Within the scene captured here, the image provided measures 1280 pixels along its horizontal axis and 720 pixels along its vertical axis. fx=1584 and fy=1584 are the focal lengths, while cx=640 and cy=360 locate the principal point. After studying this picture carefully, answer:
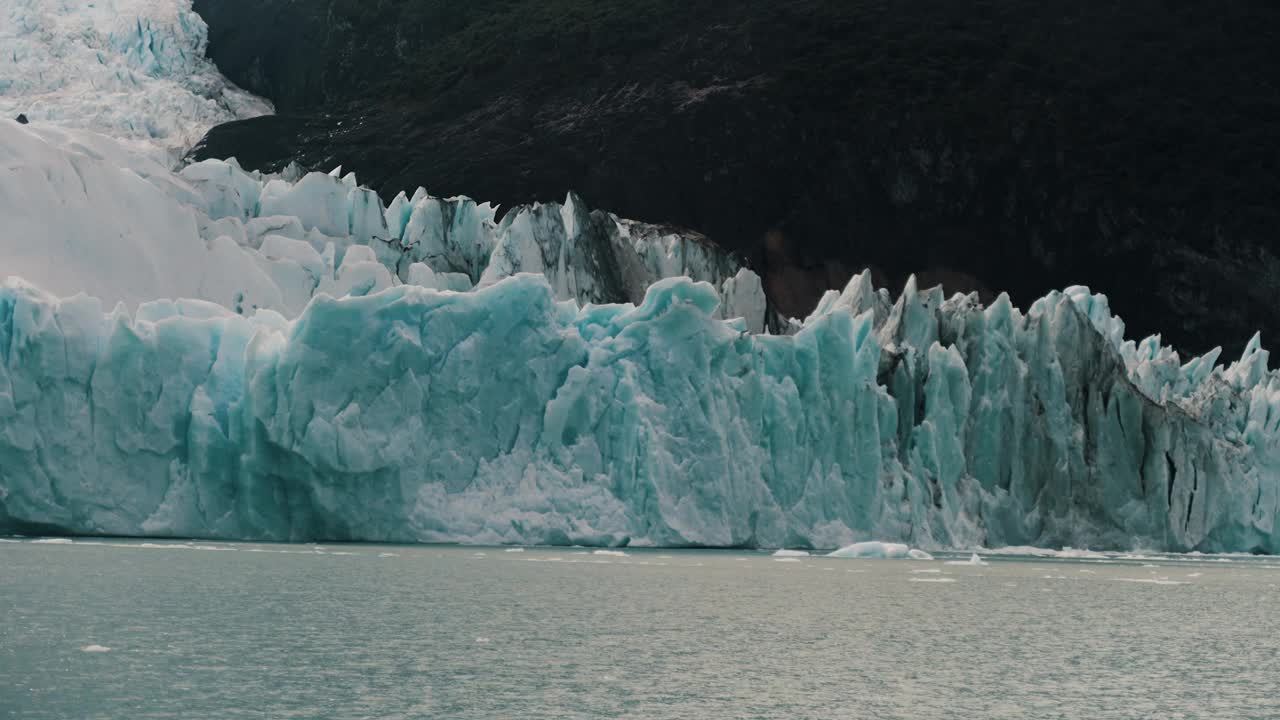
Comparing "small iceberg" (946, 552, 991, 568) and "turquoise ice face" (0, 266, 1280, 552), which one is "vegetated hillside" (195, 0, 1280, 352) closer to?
"turquoise ice face" (0, 266, 1280, 552)

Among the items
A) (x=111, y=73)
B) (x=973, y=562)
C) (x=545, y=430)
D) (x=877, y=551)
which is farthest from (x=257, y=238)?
(x=111, y=73)

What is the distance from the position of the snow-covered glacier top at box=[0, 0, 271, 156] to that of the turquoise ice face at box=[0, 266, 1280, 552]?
1316 inches

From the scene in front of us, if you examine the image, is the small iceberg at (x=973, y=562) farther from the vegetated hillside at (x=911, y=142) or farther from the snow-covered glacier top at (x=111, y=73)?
the snow-covered glacier top at (x=111, y=73)

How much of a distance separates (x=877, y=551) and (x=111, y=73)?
141 ft

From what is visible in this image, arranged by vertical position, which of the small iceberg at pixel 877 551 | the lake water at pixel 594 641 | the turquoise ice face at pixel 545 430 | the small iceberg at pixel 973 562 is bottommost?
the lake water at pixel 594 641

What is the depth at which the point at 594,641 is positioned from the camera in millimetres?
11750

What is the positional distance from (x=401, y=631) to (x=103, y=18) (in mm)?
53737

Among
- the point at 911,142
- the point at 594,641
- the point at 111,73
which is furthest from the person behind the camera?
the point at 111,73

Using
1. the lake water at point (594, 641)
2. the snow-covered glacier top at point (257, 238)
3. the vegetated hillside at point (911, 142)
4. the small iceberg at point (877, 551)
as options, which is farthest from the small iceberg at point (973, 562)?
the vegetated hillside at point (911, 142)

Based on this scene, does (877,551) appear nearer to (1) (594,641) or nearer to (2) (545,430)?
(2) (545,430)

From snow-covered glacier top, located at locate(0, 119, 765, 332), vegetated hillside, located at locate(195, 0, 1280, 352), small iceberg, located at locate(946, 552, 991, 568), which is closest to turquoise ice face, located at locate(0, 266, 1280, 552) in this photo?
small iceberg, located at locate(946, 552, 991, 568)

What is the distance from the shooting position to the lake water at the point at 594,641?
929 cm

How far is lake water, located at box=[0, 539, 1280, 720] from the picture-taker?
929 centimetres

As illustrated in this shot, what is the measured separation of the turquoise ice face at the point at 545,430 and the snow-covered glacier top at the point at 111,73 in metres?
33.4
